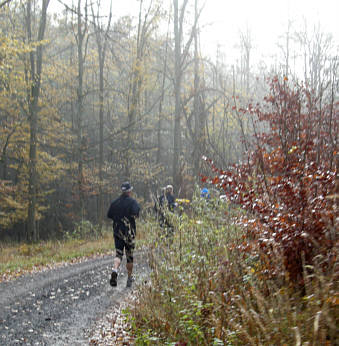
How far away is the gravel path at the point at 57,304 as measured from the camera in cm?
652

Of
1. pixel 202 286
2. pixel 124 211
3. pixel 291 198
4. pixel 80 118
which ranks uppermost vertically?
pixel 80 118

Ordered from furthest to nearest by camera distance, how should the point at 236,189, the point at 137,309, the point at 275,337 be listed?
A: the point at 137,309 → the point at 236,189 → the point at 275,337

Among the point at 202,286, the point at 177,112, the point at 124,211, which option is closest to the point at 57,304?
the point at 124,211

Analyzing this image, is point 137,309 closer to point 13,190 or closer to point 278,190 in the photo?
point 278,190

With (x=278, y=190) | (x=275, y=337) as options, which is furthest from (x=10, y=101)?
(x=275, y=337)

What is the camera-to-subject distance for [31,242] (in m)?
18.5

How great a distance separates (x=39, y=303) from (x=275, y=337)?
251 inches

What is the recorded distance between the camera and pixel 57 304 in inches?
325

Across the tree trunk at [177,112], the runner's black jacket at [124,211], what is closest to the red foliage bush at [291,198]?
the runner's black jacket at [124,211]

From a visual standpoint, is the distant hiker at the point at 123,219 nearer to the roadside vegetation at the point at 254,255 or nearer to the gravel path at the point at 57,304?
the gravel path at the point at 57,304

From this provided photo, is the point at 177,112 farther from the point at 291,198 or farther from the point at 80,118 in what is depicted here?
the point at 291,198

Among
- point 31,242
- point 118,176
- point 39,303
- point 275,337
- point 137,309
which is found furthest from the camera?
point 118,176

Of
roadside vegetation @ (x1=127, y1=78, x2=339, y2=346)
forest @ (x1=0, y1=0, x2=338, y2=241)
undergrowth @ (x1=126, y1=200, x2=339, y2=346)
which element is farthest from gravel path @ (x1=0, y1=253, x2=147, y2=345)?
forest @ (x1=0, y1=0, x2=338, y2=241)

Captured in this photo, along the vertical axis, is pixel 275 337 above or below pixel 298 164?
below
